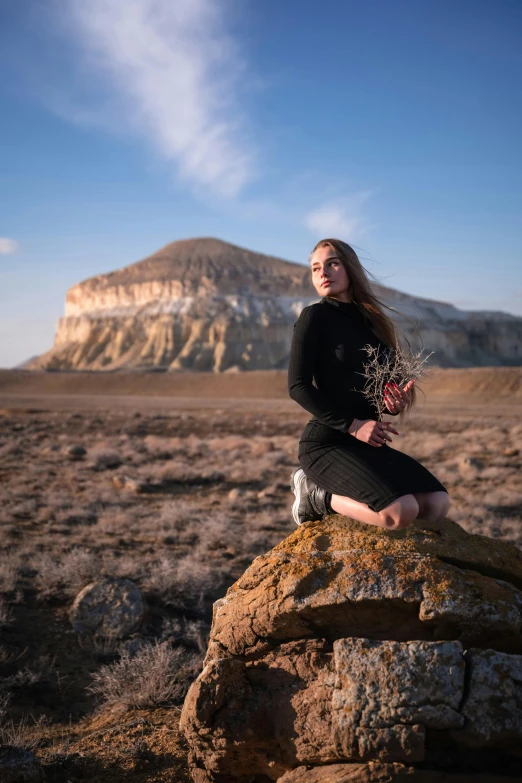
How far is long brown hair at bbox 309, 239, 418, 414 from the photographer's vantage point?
3344 millimetres

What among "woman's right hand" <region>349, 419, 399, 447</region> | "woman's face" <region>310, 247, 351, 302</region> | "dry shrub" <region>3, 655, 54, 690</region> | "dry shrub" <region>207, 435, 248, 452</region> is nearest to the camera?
"woman's right hand" <region>349, 419, 399, 447</region>

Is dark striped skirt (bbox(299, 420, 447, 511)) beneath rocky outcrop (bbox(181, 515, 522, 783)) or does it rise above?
above

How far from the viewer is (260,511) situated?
→ 32.3 ft

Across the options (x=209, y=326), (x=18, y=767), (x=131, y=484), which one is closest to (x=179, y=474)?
(x=131, y=484)

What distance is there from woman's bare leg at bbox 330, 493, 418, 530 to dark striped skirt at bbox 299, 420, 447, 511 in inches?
1.3

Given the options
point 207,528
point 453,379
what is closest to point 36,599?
point 207,528

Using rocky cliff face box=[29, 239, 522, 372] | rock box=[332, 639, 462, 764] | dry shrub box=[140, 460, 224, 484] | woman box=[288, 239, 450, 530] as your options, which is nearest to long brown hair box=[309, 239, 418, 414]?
woman box=[288, 239, 450, 530]

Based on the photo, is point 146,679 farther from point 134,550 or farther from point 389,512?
point 134,550

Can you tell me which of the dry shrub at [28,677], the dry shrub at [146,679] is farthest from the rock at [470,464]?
the dry shrub at [28,677]

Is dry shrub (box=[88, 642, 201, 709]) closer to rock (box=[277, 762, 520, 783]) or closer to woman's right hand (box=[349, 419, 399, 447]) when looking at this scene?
rock (box=[277, 762, 520, 783])

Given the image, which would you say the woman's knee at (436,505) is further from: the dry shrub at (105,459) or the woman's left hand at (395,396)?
the dry shrub at (105,459)

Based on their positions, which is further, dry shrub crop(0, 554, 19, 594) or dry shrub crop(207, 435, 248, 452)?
dry shrub crop(207, 435, 248, 452)

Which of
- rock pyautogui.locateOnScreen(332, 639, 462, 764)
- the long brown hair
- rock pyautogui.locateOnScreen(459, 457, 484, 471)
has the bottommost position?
rock pyautogui.locateOnScreen(459, 457, 484, 471)

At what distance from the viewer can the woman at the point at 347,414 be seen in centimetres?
290
